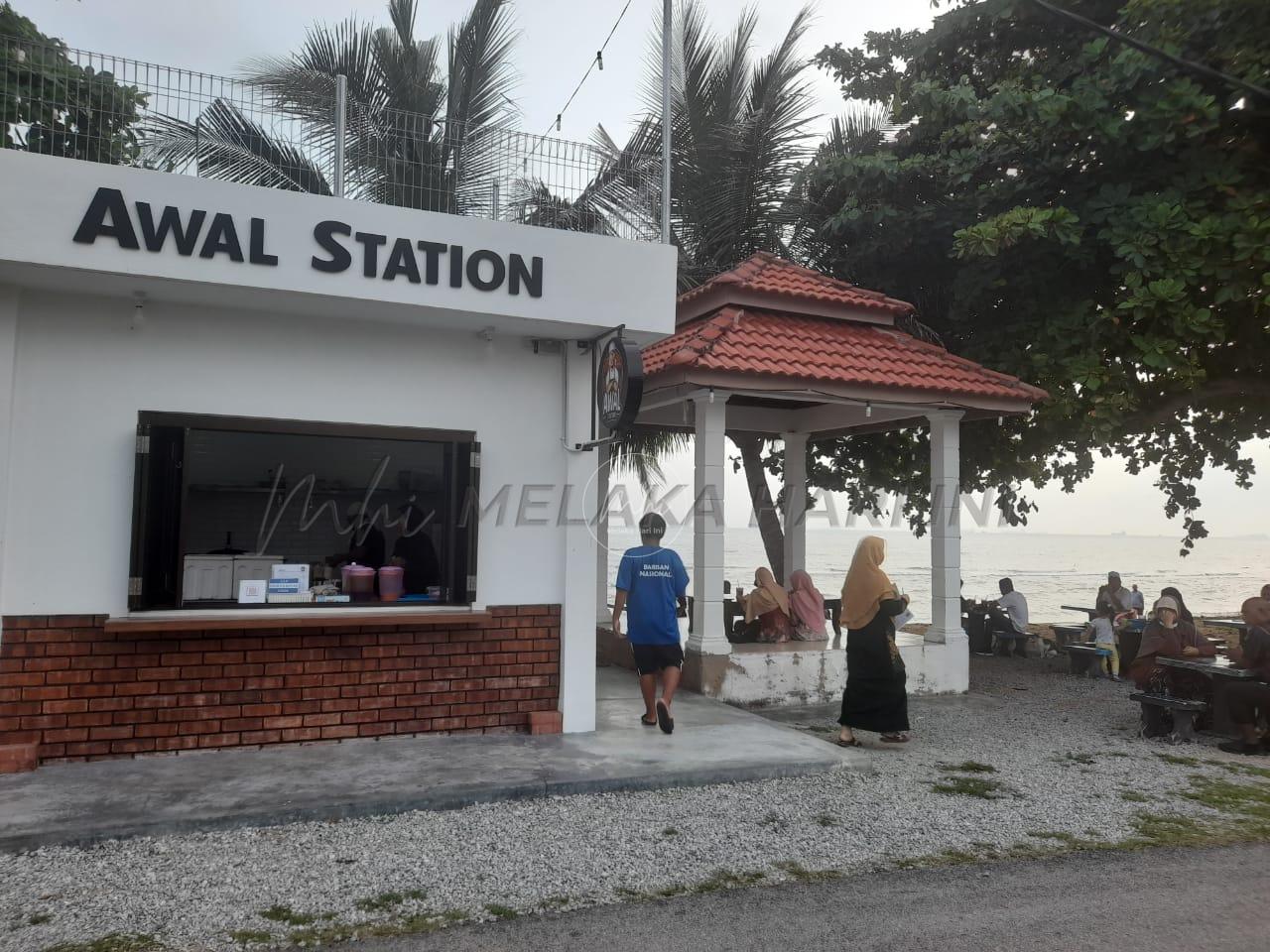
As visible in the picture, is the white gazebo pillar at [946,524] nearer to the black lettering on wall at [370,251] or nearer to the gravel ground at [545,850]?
the gravel ground at [545,850]

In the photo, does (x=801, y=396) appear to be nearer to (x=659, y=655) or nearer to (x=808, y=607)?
(x=808, y=607)

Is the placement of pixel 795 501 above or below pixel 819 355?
below

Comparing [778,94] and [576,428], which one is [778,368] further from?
[778,94]

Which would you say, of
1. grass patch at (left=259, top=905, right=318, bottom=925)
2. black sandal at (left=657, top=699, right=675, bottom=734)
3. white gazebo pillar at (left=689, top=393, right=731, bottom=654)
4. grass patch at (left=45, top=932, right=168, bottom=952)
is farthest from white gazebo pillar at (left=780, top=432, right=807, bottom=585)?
grass patch at (left=45, top=932, right=168, bottom=952)

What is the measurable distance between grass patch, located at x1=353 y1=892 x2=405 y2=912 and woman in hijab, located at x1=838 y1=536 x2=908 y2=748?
14.3ft

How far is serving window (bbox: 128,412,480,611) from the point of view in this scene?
251 inches

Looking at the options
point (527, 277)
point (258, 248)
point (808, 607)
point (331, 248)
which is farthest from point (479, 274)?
point (808, 607)

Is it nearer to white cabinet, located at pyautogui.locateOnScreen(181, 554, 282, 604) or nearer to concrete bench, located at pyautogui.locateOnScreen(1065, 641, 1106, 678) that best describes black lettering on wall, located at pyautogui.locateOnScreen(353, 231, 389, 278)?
white cabinet, located at pyautogui.locateOnScreen(181, 554, 282, 604)

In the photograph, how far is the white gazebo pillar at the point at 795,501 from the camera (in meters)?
12.9

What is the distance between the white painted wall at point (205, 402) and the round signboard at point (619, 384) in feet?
1.58

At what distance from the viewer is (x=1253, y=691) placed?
8094 mm

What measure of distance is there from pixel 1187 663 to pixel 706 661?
4.36 metres

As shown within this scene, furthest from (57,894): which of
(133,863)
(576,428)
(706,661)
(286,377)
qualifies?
(706,661)

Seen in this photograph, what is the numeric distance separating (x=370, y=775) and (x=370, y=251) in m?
3.56
